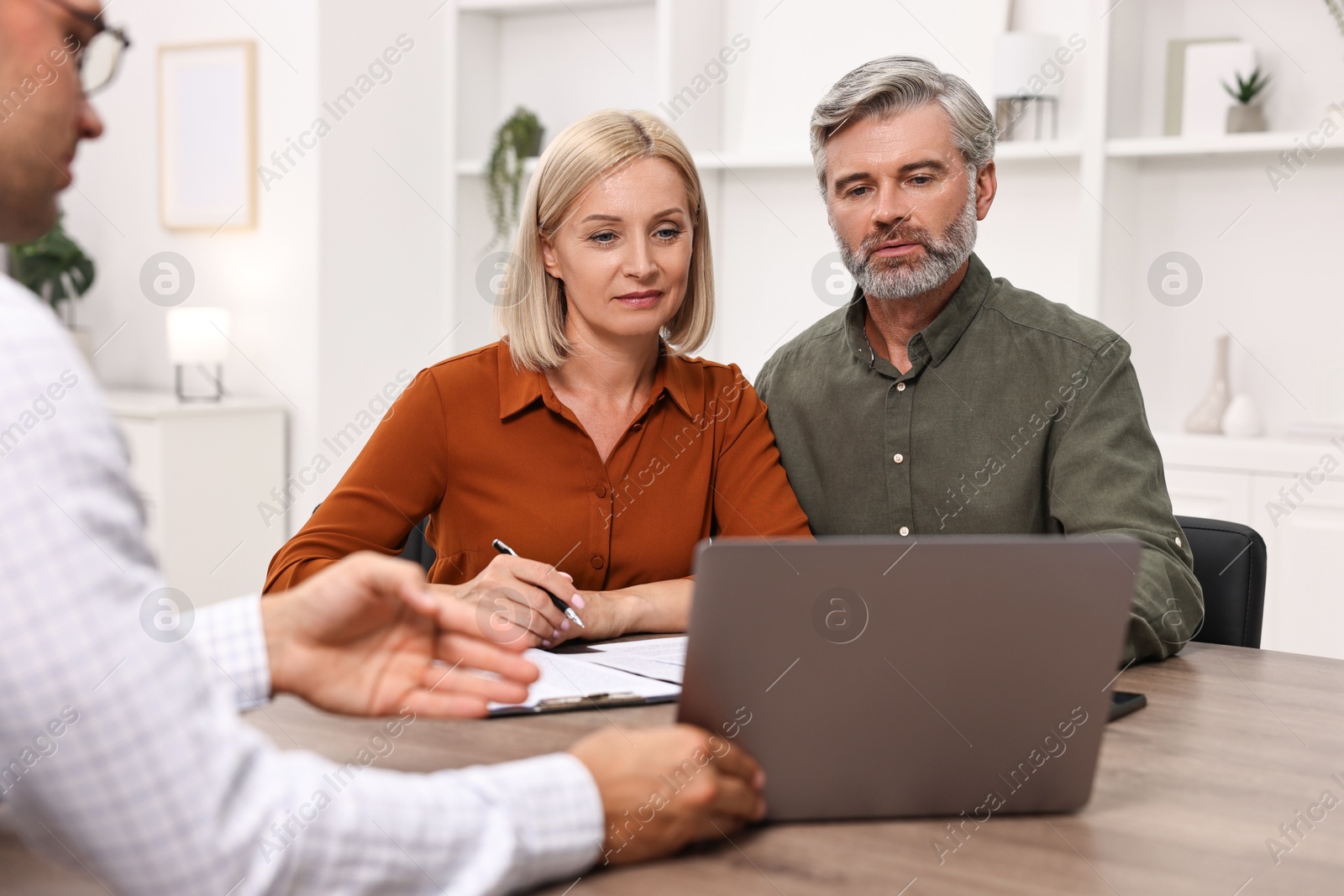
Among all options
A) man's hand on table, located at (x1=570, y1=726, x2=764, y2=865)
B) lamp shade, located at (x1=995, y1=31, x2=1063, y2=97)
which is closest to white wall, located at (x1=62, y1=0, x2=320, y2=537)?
lamp shade, located at (x1=995, y1=31, x2=1063, y2=97)

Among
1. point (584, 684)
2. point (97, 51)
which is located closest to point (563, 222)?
point (584, 684)

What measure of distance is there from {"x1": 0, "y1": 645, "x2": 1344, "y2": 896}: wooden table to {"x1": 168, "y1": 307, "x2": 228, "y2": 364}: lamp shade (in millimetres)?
3195

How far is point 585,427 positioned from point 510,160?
2694mm

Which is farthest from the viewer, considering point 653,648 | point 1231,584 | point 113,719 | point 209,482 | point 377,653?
point 209,482

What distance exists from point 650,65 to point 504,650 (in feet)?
12.0

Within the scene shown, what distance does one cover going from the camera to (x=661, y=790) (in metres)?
0.82

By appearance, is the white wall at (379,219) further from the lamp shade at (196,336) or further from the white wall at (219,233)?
the lamp shade at (196,336)

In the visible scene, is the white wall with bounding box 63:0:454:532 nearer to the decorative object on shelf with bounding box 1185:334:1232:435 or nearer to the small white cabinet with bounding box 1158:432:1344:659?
the decorative object on shelf with bounding box 1185:334:1232:435

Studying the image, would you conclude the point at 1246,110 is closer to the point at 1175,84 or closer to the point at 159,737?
the point at 1175,84

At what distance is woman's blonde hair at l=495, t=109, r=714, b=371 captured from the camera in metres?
1.79

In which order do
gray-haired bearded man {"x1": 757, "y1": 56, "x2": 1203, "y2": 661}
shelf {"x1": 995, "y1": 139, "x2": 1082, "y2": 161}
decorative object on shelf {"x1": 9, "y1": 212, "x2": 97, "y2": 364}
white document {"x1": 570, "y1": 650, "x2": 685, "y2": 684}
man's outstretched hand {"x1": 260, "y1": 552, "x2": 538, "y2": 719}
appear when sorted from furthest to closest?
decorative object on shelf {"x1": 9, "y1": 212, "x2": 97, "y2": 364}
shelf {"x1": 995, "y1": 139, "x2": 1082, "y2": 161}
gray-haired bearded man {"x1": 757, "y1": 56, "x2": 1203, "y2": 661}
white document {"x1": 570, "y1": 650, "x2": 685, "y2": 684}
man's outstretched hand {"x1": 260, "y1": 552, "x2": 538, "y2": 719}

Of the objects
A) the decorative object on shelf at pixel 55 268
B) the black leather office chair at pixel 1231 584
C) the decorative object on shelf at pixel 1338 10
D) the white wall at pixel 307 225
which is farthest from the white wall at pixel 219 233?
the black leather office chair at pixel 1231 584

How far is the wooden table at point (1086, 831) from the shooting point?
0.79 meters

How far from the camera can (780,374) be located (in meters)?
2.14
